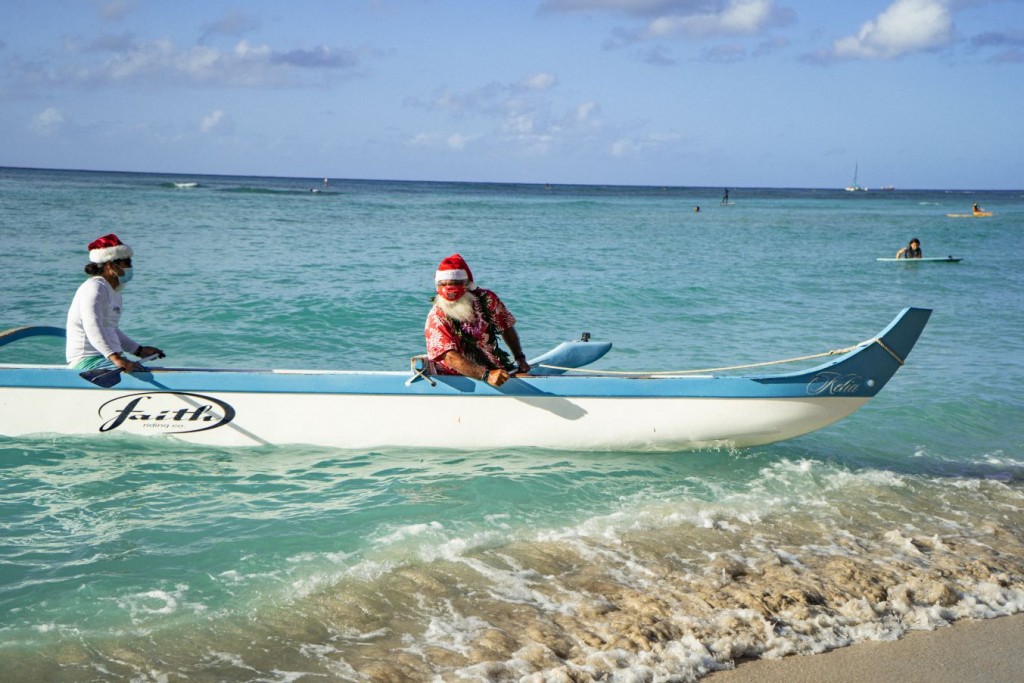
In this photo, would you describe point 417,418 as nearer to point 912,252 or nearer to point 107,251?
point 107,251

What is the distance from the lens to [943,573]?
5.00m

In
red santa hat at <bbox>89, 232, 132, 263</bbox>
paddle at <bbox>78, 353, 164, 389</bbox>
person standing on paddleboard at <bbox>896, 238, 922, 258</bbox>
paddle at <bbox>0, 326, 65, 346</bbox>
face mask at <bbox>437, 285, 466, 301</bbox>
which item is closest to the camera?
red santa hat at <bbox>89, 232, 132, 263</bbox>

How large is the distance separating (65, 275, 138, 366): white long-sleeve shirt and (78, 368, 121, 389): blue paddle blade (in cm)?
15

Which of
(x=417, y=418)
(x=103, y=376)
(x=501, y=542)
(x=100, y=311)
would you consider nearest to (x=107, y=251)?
(x=100, y=311)

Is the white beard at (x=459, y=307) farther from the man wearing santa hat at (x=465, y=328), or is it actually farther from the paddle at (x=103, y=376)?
the paddle at (x=103, y=376)

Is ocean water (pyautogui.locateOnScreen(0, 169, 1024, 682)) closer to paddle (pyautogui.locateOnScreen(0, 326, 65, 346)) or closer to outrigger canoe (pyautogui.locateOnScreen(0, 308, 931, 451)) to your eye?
outrigger canoe (pyautogui.locateOnScreen(0, 308, 931, 451))

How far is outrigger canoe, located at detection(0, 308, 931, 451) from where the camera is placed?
632cm

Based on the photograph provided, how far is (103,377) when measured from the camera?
20.8 feet

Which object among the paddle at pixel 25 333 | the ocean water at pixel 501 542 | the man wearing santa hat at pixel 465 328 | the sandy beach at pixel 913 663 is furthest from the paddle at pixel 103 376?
the sandy beach at pixel 913 663

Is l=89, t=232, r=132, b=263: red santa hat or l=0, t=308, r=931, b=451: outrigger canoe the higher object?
l=89, t=232, r=132, b=263: red santa hat

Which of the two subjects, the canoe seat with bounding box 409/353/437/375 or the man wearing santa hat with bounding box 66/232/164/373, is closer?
the man wearing santa hat with bounding box 66/232/164/373

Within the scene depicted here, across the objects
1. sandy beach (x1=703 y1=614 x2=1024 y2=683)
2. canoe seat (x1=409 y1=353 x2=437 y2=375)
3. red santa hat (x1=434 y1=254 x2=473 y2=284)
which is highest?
red santa hat (x1=434 y1=254 x2=473 y2=284)

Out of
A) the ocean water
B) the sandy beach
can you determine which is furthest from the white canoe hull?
the sandy beach

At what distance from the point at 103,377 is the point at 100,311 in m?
0.50
